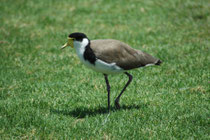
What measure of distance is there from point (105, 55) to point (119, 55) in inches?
13.6

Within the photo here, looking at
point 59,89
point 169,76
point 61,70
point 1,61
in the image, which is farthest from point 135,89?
point 1,61

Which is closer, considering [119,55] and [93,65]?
[93,65]

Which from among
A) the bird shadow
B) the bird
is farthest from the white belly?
the bird shadow

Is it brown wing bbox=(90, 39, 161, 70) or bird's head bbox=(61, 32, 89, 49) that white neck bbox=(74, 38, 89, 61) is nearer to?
bird's head bbox=(61, 32, 89, 49)

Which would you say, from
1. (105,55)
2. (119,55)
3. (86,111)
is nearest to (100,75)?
(86,111)

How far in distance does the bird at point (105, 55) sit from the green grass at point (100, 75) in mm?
833

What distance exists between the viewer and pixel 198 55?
28.6 ft

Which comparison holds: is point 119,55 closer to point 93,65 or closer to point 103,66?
point 103,66

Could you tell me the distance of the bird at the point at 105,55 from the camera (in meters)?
5.45

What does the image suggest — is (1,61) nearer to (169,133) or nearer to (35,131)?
(35,131)

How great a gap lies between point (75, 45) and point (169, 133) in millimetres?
2168

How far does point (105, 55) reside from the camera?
553cm

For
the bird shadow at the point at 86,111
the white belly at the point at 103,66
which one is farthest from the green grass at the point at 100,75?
the white belly at the point at 103,66

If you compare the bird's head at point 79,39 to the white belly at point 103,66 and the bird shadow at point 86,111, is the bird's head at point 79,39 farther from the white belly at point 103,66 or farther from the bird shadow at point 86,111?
the bird shadow at point 86,111
